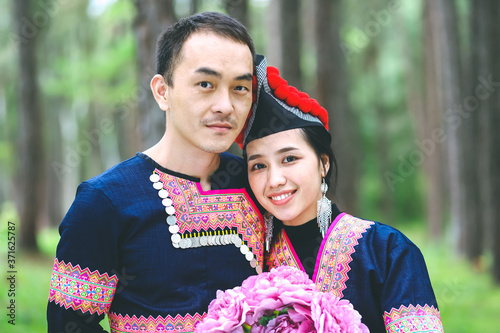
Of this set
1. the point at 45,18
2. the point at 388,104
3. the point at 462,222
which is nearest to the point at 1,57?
the point at 45,18

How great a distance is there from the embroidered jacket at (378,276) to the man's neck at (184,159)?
0.72 metres

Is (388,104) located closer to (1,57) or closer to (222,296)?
(1,57)

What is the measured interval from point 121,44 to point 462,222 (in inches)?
491

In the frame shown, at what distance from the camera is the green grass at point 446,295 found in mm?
7645

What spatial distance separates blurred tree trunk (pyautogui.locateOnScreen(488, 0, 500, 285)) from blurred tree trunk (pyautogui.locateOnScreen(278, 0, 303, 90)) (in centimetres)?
414

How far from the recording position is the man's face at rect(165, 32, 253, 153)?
2662mm

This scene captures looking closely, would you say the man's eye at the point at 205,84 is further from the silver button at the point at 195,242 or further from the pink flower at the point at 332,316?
the pink flower at the point at 332,316

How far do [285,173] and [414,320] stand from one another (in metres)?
0.96

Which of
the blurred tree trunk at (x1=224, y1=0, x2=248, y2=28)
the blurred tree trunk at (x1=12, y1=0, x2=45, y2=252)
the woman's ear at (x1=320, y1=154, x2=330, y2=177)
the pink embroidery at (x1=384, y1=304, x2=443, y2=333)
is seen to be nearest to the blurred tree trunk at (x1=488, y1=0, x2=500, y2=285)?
the blurred tree trunk at (x1=224, y1=0, x2=248, y2=28)

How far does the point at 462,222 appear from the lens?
41.3ft

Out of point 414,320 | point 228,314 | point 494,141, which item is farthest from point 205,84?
point 494,141

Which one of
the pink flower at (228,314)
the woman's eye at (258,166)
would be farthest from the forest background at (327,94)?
the pink flower at (228,314)

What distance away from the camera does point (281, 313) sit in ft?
7.41

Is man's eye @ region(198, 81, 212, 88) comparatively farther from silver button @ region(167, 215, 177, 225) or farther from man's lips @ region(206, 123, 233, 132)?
silver button @ region(167, 215, 177, 225)
